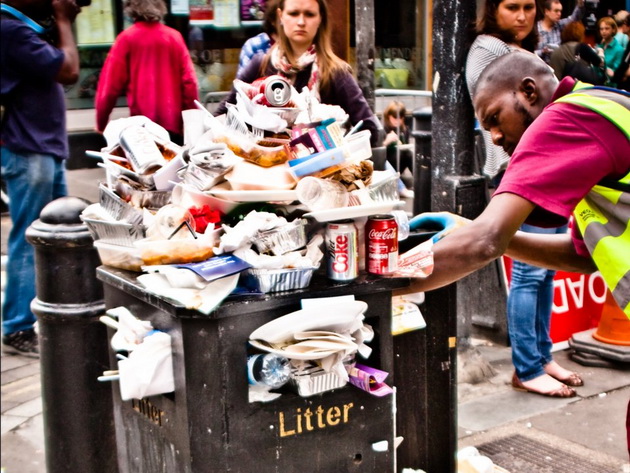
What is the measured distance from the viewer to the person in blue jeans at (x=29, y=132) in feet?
17.7

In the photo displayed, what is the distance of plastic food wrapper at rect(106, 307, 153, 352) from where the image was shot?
7.72 ft

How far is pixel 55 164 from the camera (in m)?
5.63

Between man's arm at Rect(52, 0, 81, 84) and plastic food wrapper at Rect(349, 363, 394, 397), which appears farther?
man's arm at Rect(52, 0, 81, 84)

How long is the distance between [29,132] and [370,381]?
147 inches

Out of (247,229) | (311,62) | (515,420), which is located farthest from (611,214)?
(311,62)

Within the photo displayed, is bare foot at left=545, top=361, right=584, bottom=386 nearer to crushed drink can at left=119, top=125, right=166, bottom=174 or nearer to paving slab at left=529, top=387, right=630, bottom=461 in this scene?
paving slab at left=529, top=387, right=630, bottom=461

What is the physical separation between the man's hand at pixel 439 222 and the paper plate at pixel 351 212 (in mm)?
445

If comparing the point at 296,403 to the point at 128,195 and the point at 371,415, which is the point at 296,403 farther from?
the point at 128,195

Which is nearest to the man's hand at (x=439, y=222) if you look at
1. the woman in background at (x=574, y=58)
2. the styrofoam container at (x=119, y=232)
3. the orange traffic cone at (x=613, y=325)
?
the styrofoam container at (x=119, y=232)

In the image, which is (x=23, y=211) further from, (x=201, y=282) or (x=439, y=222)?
(x=201, y=282)

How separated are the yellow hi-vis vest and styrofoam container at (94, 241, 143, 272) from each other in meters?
1.23

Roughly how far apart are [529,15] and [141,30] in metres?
2.64

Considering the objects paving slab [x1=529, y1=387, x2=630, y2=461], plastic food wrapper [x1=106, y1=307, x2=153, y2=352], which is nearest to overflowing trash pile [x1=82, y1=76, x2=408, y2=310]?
plastic food wrapper [x1=106, y1=307, x2=153, y2=352]

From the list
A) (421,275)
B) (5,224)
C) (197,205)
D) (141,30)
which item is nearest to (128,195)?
(197,205)
